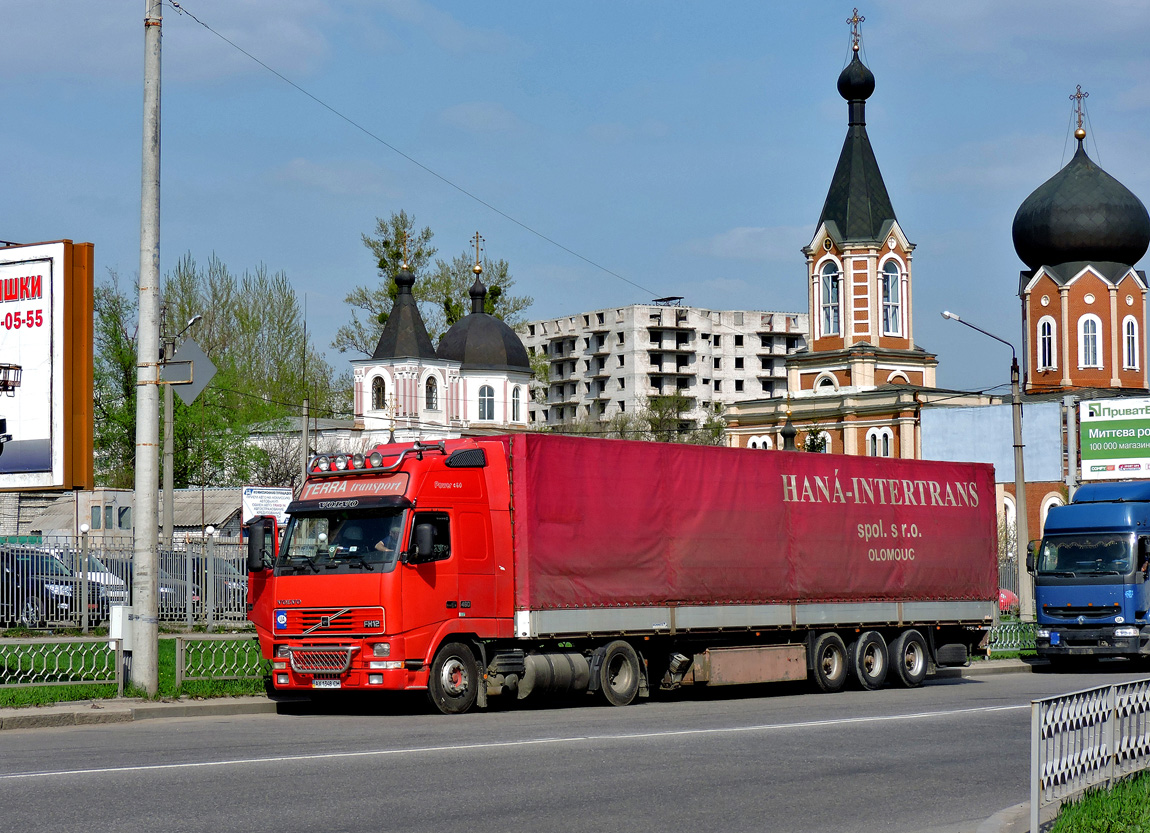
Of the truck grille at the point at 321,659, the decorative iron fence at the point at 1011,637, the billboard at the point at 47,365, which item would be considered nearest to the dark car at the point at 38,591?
the billboard at the point at 47,365

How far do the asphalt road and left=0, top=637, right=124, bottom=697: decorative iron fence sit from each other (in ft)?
5.32

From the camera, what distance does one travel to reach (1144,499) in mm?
27969

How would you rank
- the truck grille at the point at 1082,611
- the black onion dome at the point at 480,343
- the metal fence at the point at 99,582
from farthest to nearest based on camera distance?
the black onion dome at the point at 480,343
the metal fence at the point at 99,582
the truck grille at the point at 1082,611

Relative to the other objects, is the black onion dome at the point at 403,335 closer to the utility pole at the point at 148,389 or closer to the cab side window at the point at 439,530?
the utility pole at the point at 148,389

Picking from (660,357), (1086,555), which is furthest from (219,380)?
(660,357)

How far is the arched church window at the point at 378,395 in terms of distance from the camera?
8875 centimetres

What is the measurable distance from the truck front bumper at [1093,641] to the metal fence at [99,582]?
1649 centimetres

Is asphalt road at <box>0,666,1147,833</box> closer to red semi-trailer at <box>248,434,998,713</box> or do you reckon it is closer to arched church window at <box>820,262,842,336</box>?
red semi-trailer at <box>248,434,998,713</box>

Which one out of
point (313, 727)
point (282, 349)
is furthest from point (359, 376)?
point (313, 727)

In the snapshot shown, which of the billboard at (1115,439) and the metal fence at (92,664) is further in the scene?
the billboard at (1115,439)

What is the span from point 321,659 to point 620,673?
13.4 feet

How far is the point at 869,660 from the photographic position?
23.4 m

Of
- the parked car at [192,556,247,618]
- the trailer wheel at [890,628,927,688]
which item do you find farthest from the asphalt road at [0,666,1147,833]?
the parked car at [192,556,247,618]

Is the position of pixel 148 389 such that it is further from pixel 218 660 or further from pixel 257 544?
pixel 218 660
